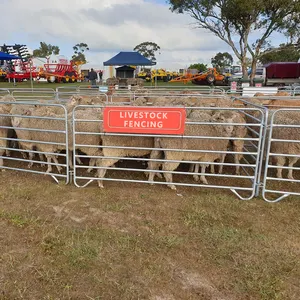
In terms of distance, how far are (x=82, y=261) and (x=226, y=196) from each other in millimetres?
2596

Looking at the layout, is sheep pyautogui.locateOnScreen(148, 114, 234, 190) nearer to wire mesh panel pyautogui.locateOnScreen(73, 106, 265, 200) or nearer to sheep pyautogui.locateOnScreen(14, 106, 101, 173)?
wire mesh panel pyautogui.locateOnScreen(73, 106, 265, 200)

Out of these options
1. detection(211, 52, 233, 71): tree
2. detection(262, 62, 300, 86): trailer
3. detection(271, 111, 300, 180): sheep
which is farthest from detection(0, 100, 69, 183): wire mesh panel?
detection(211, 52, 233, 71): tree

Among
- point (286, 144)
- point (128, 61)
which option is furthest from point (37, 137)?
point (128, 61)

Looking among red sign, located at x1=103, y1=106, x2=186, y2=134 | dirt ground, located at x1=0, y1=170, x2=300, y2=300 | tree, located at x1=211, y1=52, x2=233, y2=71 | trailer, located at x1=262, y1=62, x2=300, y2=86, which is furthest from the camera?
tree, located at x1=211, y1=52, x2=233, y2=71

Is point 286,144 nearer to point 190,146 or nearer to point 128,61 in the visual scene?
point 190,146

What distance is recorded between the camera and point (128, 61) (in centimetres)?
2211

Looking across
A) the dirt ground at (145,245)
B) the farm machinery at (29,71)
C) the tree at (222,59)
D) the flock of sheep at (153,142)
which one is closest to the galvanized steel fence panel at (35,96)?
the flock of sheep at (153,142)

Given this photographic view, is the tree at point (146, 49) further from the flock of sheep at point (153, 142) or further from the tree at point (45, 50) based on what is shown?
the flock of sheep at point (153, 142)

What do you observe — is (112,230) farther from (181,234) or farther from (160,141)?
(160,141)

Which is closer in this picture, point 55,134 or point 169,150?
point 169,150

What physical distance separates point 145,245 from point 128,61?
20460mm

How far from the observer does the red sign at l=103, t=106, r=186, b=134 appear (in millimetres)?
4512

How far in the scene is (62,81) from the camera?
124 feet

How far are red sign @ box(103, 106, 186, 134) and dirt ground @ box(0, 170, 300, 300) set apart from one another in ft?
Result: 3.54
